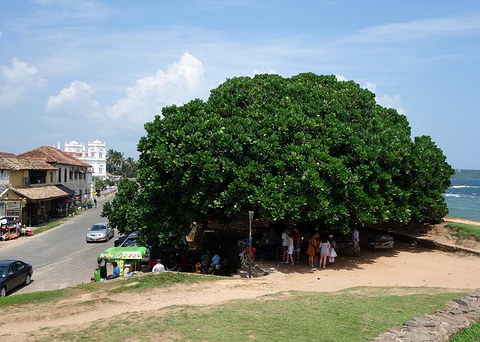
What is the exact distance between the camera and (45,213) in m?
39.8

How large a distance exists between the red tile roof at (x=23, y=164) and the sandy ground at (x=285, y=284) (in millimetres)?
24828

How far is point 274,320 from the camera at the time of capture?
29.3 feet

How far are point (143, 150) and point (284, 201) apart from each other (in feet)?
23.7

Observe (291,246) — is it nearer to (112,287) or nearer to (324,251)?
(324,251)

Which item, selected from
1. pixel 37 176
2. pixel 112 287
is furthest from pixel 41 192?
pixel 112 287

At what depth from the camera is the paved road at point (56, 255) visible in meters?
18.5

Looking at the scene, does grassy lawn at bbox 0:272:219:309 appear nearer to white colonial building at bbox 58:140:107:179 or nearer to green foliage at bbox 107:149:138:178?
white colonial building at bbox 58:140:107:179

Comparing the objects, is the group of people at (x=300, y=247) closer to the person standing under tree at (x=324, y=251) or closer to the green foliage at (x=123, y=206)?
the person standing under tree at (x=324, y=251)

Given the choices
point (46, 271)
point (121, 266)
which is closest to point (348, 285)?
point (121, 266)

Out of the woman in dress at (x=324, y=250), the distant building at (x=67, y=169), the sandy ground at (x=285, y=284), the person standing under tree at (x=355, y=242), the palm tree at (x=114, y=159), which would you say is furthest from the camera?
the palm tree at (x=114, y=159)

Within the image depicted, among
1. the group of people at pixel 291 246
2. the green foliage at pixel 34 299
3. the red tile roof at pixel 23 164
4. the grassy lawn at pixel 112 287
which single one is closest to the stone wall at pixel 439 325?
the grassy lawn at pixel 112 287

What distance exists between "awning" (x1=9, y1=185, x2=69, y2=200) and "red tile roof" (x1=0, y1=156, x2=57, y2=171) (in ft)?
5.70

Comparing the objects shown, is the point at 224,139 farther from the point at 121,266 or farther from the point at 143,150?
the point at 121,266

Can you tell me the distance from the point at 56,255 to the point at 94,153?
214ft
